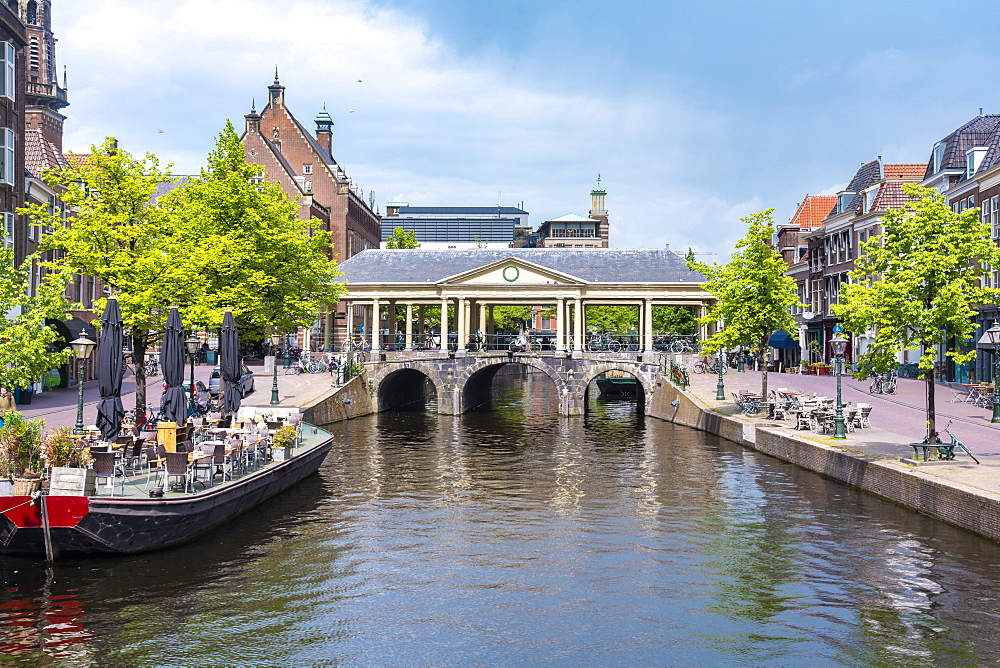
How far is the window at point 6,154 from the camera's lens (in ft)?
123

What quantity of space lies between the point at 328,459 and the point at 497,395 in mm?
41828

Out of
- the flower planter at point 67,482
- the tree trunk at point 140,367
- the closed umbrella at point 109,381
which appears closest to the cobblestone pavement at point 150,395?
the tree trunk at point 140,367

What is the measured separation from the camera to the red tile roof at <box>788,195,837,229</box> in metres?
76.8

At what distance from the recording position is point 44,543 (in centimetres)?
1689

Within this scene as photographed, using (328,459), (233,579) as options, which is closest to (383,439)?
(328,459)

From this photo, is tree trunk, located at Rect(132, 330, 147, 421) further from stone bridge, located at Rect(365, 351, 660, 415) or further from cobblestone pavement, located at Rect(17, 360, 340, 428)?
stone bridge, located at Rect(365, 351, 660, 415)

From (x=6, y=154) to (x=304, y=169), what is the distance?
5296 centimetres

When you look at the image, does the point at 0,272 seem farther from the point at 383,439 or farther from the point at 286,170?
the point at 286,170

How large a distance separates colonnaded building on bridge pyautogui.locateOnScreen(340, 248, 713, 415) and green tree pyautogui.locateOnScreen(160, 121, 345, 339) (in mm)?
14253

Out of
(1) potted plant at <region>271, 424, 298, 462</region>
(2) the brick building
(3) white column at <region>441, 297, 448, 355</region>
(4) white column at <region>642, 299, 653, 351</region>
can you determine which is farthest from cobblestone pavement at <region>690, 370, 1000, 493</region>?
(2) the brick building

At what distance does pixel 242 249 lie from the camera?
3662cm

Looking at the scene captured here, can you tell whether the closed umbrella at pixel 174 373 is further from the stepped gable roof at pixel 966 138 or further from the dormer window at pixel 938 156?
the dormer window at pixel 938 156

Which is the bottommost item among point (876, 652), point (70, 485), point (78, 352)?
point (876, 652)

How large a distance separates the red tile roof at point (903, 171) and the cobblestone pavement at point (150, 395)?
40167 millimetres
